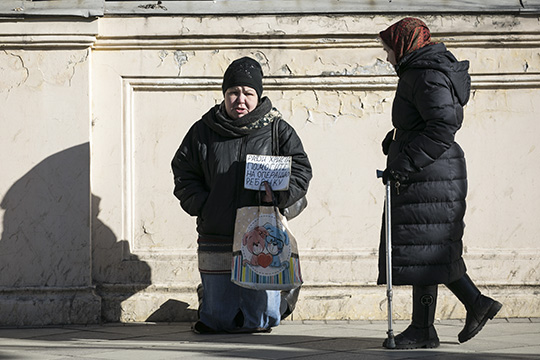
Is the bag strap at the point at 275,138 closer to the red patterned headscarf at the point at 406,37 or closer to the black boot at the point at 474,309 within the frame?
the red patterned headscarf at the point at 406,37

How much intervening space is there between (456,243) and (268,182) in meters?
1.26

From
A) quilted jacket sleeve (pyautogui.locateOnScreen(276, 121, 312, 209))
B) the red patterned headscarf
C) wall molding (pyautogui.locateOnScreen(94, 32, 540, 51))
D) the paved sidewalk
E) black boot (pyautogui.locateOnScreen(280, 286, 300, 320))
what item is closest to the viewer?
the paved sidewalk

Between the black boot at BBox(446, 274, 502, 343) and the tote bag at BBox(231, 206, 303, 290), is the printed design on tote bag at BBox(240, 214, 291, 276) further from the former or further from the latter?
the black boot at BBox(446, 274, 502, 343)

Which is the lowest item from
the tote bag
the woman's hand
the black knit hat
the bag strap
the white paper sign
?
the tote bag

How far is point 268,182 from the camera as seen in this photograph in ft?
20.3

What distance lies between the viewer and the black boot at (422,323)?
5.57m

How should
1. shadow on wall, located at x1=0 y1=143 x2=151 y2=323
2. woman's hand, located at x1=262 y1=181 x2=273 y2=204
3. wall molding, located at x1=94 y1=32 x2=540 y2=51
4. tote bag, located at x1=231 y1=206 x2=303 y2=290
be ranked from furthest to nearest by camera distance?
wall molding, located at x1=94 y1=32 x2=540 y2=51
shadow on wall, located at x1=0 y1=143 x2=151 y2=323
woman's hand, located at x1=262 y1=181 x2=273 y2=204
tote bag, located at x1=231 y1=206 x2=303 y2=290

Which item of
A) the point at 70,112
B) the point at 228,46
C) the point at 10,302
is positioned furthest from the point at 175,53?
the point at 10,302

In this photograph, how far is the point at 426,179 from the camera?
550cm

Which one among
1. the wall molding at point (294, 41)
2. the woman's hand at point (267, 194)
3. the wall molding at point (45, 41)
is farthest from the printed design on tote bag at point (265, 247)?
the wall molding at point (45, 41)

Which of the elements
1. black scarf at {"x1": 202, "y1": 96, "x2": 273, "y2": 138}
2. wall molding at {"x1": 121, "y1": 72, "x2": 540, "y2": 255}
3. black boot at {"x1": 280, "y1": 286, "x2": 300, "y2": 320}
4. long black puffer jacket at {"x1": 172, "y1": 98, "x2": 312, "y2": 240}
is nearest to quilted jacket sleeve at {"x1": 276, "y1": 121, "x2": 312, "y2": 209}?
long black puffer jacket at {"x1": 172, "y1": 98, "x2": 312, "y2": 240}

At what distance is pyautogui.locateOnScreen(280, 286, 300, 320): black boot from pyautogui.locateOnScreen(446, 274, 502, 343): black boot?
146cm

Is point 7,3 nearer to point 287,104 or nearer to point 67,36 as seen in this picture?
point 67,36

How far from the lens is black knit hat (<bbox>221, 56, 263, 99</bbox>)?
21.0ft
